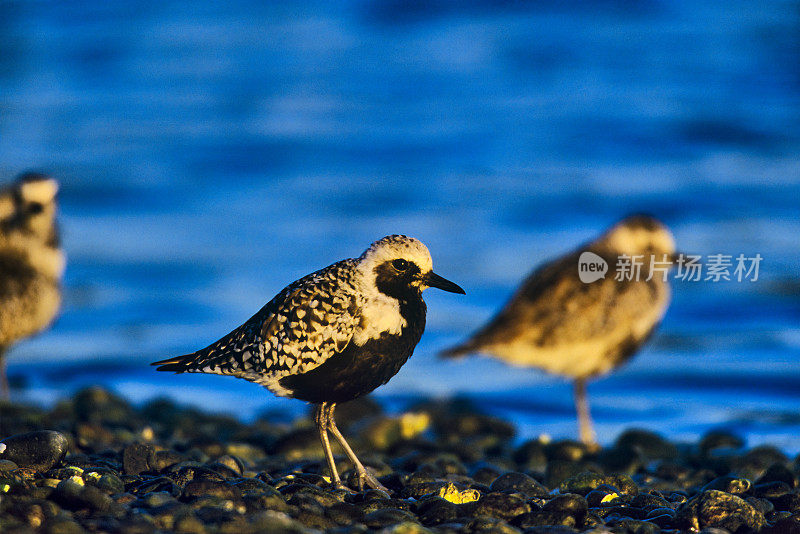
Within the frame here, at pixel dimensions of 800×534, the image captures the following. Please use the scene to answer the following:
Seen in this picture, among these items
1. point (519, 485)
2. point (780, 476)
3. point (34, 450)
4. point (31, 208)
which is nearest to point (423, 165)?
point (31, 208)

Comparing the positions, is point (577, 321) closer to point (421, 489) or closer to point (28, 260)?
point (421, 489)

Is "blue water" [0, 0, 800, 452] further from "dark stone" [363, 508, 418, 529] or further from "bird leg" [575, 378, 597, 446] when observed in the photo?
"dark stone" [363, 508, 418, 529]

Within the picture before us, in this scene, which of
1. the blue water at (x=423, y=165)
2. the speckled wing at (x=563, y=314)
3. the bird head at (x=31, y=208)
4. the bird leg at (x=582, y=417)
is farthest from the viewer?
the blue water at (x=423, y=165)

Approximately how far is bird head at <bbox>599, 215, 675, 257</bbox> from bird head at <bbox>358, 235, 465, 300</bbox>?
4.48 m

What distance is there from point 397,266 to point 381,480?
4.25 feet

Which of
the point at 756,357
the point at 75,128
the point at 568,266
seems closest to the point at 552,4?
the point at 75,128

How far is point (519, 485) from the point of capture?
18.2 feet

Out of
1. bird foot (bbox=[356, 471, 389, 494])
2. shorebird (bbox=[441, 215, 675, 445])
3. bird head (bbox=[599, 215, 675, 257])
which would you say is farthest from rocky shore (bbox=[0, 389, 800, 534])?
bird head (bbox=[599, 215, 675, 257])

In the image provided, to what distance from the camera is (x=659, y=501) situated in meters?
5.27

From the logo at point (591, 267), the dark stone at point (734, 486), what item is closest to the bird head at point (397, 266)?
the dark stone at point (734, 486)

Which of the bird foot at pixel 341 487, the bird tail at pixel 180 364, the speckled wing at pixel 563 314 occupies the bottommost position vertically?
the bird foot at pixel 341 487

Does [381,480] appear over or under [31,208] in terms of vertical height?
under

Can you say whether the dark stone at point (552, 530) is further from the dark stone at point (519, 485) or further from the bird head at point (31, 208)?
the bird head at point (31, 208)

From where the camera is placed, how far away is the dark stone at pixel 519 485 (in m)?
5.47
